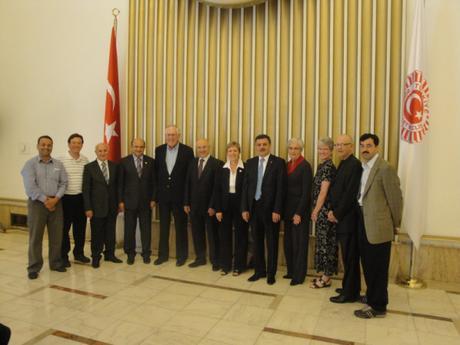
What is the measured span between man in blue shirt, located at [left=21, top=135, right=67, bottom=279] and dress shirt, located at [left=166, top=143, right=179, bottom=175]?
1.12m

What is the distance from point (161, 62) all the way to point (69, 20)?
186 centimetres

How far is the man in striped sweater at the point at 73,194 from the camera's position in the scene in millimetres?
4215

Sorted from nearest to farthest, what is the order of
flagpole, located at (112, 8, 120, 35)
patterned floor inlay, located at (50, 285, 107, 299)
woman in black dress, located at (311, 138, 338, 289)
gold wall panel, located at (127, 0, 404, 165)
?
patterned floor inlay, located at (50, 285, 107, 299) → woman in black dress, located at (311, 138, 338, 289) → gold wall panel, located at (127, 0, 404, 165) → flagpole, located at (112, 8, 120, 35)

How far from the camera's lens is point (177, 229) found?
14.4ft

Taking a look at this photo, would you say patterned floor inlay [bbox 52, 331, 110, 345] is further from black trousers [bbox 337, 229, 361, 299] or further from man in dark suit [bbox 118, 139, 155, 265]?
black trousers [bbox 337, 229, 361, 299]

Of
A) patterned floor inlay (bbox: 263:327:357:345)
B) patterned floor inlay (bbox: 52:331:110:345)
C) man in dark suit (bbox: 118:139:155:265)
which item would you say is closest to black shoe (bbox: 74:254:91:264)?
man in dark suit (bbox: 118:139:155:265)

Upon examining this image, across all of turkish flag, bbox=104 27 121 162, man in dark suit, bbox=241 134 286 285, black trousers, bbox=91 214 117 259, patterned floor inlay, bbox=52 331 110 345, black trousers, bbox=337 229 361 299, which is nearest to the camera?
patterned floor inlay, bbox=52 331 110 345

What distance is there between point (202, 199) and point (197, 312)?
1.41 metres

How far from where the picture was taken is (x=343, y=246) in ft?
10.7

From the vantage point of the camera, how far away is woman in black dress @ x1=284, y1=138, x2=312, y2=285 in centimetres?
361

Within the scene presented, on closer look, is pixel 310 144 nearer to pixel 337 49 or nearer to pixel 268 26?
pixel 337 49

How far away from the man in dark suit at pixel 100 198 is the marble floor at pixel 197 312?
0.38 meters

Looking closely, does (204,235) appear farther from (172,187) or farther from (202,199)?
(172,187)

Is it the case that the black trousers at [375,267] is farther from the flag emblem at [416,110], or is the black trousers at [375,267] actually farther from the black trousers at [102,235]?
the black trousers at [102,235]
